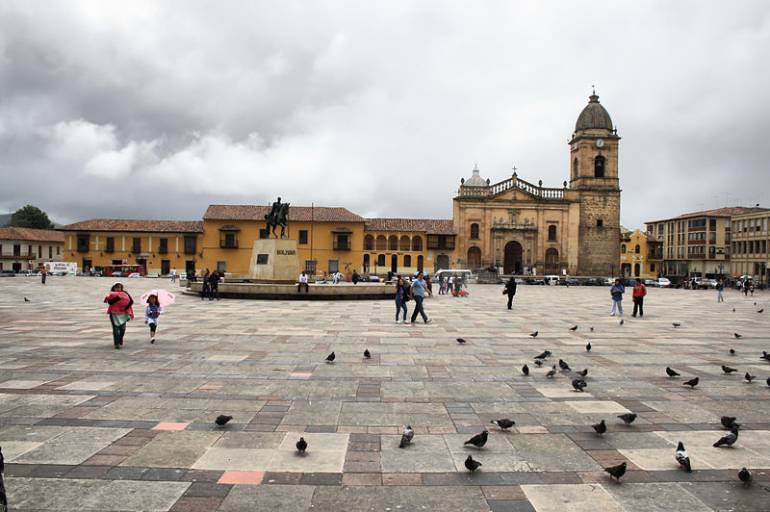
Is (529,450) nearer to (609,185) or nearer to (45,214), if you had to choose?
(609,185)

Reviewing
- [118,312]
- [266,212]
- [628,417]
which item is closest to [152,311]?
[118,312]

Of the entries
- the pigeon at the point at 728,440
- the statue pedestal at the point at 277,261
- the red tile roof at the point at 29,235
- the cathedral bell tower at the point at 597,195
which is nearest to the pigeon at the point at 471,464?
the pigeon at the point at 728,440

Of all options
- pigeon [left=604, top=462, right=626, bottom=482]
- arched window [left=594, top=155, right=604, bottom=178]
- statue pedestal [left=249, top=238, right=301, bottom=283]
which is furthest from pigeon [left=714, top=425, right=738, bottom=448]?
arched window [left=594, top=155, right=604, bottom=178]

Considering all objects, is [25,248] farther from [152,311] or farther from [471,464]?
[471,464]

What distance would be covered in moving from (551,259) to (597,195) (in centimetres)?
904

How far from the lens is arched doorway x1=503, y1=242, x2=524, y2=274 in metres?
62.1

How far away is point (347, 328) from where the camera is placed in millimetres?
13383

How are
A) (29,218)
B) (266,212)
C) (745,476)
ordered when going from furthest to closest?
(29,218)
(266,212)
(745,476)

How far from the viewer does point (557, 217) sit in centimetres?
6212

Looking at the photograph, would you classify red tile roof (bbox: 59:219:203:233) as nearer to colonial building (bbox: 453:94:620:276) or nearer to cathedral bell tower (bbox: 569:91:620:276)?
colonial building (bbox: 453:94:620:276)

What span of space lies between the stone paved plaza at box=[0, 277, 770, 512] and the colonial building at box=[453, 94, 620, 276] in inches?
1990

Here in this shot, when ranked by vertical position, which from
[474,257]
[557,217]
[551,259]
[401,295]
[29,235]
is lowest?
[401,295]

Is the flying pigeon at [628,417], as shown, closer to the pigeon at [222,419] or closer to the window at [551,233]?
the pigeon at [222,419]

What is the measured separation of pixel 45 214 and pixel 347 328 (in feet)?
300
